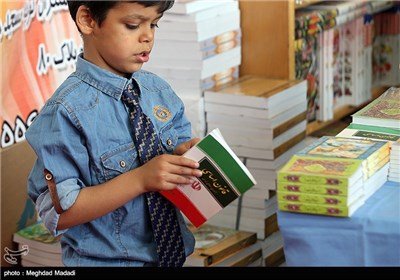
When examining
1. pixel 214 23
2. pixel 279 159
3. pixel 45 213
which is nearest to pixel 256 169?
pixel 279 159

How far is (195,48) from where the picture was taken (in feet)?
8.50

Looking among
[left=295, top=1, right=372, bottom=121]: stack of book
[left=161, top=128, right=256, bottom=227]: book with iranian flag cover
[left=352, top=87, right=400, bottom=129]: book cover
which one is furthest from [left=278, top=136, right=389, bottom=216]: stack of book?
[left=295, top=1, right=372, bottom=121]: stack of book

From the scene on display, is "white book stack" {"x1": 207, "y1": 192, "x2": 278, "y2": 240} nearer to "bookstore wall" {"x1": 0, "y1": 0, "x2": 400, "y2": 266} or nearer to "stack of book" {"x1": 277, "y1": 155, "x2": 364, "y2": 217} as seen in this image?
"bookstore wall" {"x1": 0, "y1": 0, "x2": 400, "y2": 266}

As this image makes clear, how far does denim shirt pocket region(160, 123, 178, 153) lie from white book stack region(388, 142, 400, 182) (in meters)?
0.44

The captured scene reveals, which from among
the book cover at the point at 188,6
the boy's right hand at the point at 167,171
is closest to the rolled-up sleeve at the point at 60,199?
the boy's right hand at the point at 167,171

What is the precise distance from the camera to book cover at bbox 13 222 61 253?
2.49 metres

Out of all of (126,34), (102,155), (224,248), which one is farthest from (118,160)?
(224,248)

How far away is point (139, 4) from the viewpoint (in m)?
1.55

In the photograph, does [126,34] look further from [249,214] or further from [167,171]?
[249,214]

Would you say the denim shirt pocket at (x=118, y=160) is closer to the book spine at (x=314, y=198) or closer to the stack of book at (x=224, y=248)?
the book spine at (x=314, y=198)

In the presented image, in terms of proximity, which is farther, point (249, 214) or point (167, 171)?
point (249, 214)

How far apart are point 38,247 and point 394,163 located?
134 cm
